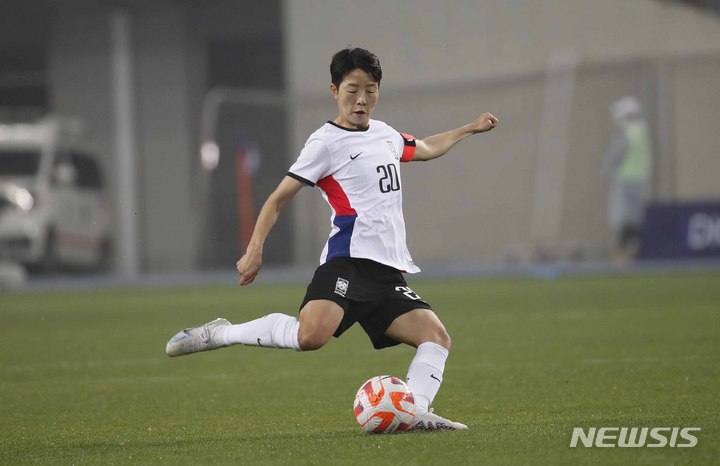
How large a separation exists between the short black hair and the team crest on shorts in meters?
0.95

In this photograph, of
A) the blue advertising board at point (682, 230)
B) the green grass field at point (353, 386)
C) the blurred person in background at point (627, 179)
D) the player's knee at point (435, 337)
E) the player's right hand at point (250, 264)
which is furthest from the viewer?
the blurred person in background at point (627, 179)

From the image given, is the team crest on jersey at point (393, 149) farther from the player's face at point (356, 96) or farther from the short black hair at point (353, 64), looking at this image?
the short black hair at point (353, 64)

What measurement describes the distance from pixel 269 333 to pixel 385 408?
0.67 meters

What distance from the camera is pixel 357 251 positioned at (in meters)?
6.57

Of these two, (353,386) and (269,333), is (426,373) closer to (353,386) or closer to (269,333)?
(269,333)

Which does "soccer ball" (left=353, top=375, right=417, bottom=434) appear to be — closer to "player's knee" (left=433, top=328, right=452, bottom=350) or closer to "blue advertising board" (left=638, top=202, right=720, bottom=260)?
"player's knee" (left=433, top=328, right=452, bottom=350)

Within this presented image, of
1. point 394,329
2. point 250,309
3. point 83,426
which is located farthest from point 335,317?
point 250,309

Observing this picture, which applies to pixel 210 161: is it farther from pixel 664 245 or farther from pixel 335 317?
pixel 335 317

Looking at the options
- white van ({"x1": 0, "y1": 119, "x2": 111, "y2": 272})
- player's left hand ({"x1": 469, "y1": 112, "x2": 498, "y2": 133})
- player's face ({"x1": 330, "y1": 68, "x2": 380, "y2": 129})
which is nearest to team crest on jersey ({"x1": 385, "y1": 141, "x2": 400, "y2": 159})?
player's face ({"x1": 330, "y1": 68, "x2": 380, "y2": 129})

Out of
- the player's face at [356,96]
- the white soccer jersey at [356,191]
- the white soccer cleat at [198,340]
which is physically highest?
the player's face at [356,96]

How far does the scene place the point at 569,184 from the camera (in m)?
22.9

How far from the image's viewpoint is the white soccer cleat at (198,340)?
675cm

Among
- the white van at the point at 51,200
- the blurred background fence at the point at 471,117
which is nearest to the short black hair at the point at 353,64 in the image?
the blurred background fence at the point at 471,117

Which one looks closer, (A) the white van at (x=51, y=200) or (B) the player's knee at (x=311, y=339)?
(B) the player's knee at (x=311, y=339)
